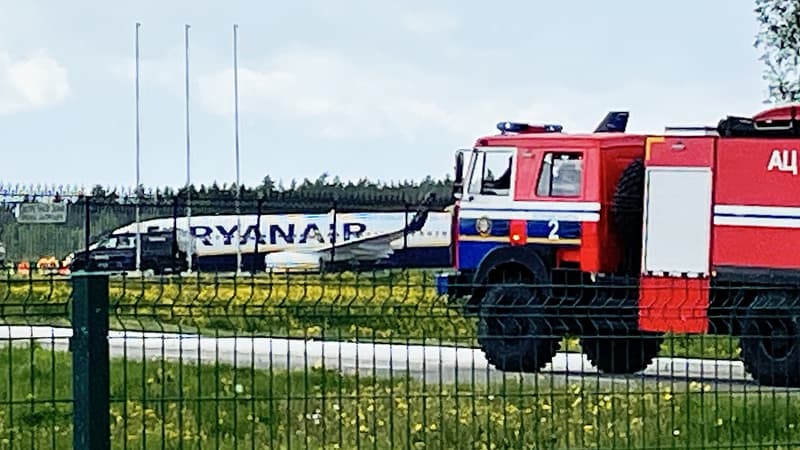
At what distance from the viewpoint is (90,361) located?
7.38m

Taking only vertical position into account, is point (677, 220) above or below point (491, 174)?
below

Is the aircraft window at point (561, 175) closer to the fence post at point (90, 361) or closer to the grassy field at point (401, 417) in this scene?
the grassy field at point (401, 417)

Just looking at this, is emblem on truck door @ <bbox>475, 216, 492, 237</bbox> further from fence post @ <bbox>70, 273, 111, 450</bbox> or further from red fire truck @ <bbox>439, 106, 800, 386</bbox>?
fence post @ <bbox>70, 273, 111, 450</bbox>

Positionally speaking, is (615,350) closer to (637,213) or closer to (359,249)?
(637,213)

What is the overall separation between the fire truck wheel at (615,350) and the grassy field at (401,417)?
0.29 metres

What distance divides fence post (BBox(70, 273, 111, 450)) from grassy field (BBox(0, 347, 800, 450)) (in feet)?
6.18

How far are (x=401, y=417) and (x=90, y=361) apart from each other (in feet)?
11.0

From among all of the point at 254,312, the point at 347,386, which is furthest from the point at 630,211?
the point at 254,312

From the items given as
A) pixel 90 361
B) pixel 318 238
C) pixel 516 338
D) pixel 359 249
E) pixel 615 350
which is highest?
pixel 90 361

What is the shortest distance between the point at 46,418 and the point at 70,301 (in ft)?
11.0

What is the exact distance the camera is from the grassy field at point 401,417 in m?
9.85

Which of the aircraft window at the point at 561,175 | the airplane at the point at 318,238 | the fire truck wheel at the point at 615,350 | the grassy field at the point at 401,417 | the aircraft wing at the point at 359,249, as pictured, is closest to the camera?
the grassy field at the point at 401,417

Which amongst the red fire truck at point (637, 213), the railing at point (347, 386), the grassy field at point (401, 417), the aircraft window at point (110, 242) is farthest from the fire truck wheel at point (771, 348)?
the aircraft window at point (110, 242)

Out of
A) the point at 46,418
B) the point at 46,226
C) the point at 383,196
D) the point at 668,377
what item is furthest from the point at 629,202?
the point at 383,196
